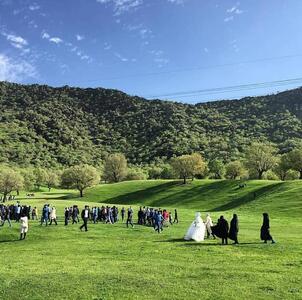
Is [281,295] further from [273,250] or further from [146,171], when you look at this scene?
[146,171]

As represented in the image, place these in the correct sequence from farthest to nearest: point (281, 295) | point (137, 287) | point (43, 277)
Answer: point (43, 277), point (137, 287), point (281, 295)

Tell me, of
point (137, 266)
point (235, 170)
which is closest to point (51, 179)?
point (235, 170)

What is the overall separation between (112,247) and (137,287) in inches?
507

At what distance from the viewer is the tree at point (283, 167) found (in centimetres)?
11612

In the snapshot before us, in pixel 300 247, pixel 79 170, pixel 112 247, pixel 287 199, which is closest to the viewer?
pixel 300 247

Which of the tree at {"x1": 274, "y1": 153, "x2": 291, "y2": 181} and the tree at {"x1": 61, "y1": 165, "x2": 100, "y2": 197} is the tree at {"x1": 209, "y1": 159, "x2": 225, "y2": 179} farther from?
the tree at {"x1": 61, "y1": 165, "x2": 100, "y2": 197}

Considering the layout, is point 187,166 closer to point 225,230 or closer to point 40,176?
point 40,176

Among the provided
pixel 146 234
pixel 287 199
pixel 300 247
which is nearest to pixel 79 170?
pixel 287 199

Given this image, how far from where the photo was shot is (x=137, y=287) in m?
20.5

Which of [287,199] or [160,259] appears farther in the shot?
[287,199]

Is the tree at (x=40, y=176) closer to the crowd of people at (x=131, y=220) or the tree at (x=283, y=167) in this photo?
the tree at (x=283, y=167)

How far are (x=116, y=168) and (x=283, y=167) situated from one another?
56878 millimetres

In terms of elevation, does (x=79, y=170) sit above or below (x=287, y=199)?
above

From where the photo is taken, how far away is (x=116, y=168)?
153 m
